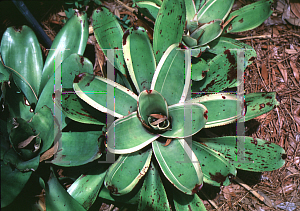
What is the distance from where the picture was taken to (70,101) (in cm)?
123

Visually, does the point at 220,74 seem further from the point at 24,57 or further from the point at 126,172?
Result: the point at 24,57

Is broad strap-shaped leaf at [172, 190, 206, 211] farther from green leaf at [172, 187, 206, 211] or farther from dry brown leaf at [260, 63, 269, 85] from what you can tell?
dry brown leaf at [260, 63, 269, 85]

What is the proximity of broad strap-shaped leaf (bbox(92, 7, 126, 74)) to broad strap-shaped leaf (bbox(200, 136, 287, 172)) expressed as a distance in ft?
2.75

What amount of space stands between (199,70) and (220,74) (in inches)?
6.1

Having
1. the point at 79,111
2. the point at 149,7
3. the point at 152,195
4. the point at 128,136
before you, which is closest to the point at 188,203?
the point at 152,195

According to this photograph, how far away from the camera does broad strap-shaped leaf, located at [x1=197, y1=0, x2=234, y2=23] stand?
160cm

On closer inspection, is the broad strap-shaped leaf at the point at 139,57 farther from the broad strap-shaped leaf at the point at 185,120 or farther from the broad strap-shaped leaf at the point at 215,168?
the broad strap-shaped leaf at the point at 215,168

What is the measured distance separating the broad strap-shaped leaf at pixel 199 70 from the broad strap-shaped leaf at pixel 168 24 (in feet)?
0.67

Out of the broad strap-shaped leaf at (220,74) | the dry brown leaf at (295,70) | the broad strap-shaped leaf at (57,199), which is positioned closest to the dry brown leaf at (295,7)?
the dry brown leaf at (295,70)

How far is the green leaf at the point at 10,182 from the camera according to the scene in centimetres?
114

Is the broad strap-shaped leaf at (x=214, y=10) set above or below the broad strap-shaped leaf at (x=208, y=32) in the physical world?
above

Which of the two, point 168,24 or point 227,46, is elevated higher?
point 168,24

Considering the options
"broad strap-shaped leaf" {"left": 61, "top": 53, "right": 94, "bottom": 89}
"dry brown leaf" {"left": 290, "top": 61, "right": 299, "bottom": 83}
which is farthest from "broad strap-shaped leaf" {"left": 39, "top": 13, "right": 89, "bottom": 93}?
"dry brown leaf" {"left": 290, "top": 61, "right": 299, "bottom": 83}

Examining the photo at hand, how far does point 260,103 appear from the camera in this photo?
1.37 m
